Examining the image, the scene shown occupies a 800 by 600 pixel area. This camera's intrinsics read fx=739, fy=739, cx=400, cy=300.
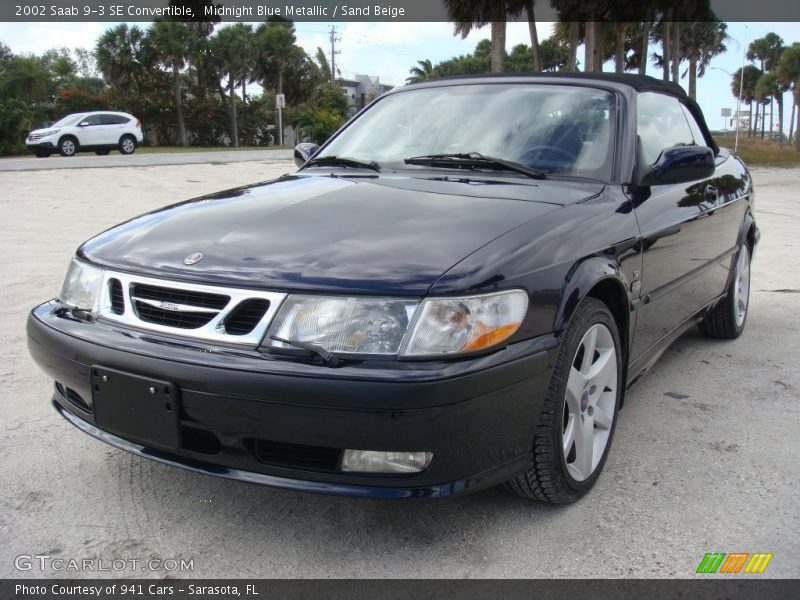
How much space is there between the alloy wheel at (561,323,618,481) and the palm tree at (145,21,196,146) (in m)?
47.2

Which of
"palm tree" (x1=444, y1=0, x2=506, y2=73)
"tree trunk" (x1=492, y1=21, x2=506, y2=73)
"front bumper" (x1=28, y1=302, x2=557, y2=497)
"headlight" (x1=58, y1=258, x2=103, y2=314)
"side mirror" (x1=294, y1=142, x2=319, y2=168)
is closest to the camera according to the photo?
"front bumper" (x1=28, y1=302, x2=557, y2=497)

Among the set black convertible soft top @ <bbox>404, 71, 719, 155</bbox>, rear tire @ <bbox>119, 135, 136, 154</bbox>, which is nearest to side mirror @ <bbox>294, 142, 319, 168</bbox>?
black convertible soft top @ <bbox>404, 71, 719, 155</bbox>

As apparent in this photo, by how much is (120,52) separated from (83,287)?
48651 mm

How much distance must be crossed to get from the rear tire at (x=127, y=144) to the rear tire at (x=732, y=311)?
24950 mm

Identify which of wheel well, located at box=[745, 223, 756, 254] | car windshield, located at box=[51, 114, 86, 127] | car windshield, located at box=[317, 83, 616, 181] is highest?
car windshield, located at box=[51, 114, 86, 127]

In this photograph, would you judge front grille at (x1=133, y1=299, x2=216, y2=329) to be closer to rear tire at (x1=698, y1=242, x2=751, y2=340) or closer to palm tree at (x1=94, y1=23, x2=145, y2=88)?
rear tire at (x1=698, y1=242, x2=751, y2=340)

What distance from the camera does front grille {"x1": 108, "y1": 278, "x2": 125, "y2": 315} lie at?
239cm

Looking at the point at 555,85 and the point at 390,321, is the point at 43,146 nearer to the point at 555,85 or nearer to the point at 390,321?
the point at 555,85

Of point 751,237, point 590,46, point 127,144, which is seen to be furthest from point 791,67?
point 751,237

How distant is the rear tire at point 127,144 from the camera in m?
26.2

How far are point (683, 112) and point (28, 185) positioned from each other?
12057 mm

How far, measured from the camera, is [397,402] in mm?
1958

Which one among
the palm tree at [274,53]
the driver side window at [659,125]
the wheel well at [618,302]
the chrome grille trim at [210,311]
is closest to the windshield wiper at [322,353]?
the chrome grille trim at [210,311]

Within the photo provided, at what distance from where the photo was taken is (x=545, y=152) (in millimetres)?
3135
